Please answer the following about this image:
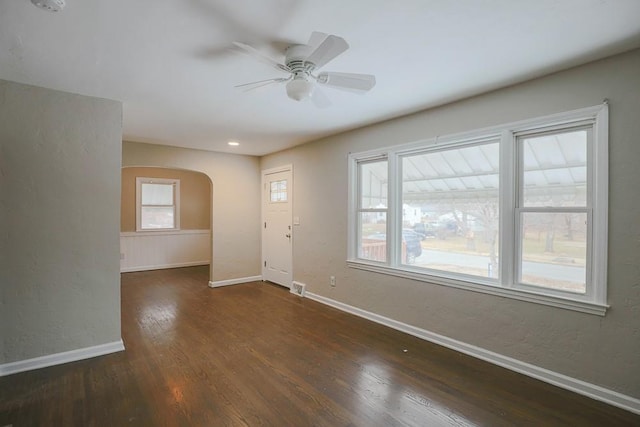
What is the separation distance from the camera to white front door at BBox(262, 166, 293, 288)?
17.6ft

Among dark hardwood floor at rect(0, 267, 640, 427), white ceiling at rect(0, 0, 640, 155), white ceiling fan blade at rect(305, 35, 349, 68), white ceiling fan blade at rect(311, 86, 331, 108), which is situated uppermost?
white ceiling at rect(0, 0, 640, 155)

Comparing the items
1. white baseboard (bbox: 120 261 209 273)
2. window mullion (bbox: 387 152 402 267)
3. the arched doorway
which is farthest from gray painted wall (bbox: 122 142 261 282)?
window mullion (bbox: 387 152 402 267)

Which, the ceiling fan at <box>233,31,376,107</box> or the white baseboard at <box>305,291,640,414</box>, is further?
the white baseboard at <box>305,291,640,414</box>

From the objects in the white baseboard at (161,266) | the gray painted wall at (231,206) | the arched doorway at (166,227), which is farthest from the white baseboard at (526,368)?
the white baseboard at (161,266)

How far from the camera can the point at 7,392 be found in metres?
2.33

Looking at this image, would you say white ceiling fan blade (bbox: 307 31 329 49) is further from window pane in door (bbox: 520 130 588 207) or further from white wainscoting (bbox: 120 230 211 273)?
white wainscoting (bbox: 120 230 211 273)

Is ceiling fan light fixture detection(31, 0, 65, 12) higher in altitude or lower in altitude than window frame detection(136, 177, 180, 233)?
higher

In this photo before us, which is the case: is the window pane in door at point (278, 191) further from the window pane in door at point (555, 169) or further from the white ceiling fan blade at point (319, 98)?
the window pane in door at point (555, 169)

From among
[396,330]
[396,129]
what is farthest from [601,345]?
[396,129]

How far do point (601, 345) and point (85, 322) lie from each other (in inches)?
166

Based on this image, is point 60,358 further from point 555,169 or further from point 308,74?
point 555,169

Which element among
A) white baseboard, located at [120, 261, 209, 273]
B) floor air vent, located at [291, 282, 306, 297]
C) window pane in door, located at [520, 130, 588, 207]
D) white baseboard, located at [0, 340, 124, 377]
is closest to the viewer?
window pane in door, located at [520, 130, 588, 207]

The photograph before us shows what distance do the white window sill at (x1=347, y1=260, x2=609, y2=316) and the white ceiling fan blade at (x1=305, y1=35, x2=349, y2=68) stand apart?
2.33 m

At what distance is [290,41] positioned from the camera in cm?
200
